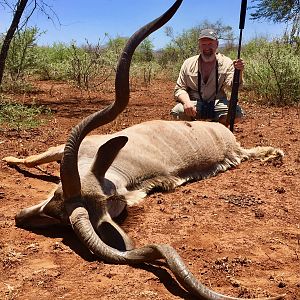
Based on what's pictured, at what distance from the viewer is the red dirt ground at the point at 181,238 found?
309 cm

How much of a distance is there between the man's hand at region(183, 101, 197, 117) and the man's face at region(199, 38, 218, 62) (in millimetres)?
679

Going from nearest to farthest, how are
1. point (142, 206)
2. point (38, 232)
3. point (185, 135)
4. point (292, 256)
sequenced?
point (292, 256) < point (38, 232) < point (142, 206) < point (185, 135)

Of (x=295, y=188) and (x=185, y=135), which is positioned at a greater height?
(x=185, y=135)

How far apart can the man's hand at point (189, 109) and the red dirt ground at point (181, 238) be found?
97 centimetres

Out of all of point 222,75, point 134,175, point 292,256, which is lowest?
point 292,256

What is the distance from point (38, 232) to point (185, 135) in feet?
7.28

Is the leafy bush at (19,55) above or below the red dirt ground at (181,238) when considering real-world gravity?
above

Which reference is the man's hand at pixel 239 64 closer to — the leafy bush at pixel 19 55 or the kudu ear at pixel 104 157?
the kudu ear at pixel 104 157

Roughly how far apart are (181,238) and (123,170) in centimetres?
96

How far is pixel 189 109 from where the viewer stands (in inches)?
259

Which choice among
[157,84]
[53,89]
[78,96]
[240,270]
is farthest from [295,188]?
[157,84]

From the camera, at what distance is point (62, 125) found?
26.2ft

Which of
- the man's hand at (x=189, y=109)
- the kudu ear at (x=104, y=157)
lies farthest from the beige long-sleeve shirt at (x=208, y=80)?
the kudu ear at (x=104, y=157)

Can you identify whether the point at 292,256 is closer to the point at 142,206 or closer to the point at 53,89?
the point at 142,206
